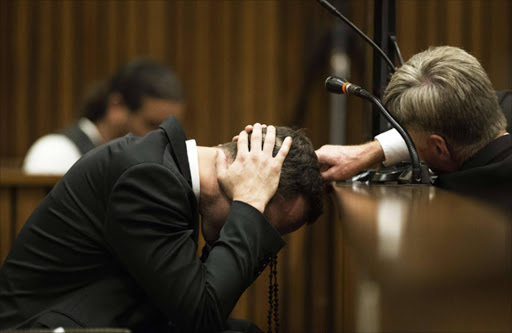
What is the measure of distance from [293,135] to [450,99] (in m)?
0.44

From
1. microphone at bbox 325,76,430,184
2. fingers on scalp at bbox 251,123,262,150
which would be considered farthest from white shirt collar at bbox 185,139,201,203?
microphone at bbox 325,76,430,184

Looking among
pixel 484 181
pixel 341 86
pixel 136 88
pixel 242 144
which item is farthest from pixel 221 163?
pixel 136 88

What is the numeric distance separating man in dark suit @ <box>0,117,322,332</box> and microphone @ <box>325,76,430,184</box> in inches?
10.3

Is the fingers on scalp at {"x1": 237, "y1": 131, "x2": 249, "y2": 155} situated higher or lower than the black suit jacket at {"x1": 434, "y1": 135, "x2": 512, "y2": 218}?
higher

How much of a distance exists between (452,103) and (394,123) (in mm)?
166

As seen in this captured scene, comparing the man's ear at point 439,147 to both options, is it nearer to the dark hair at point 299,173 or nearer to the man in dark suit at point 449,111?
the man in dark suit at point 449,111

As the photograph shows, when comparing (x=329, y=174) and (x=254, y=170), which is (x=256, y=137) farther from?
(x=329, y=174)

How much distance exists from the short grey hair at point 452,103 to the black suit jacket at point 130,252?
57 centimetres

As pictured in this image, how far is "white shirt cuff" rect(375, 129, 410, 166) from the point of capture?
1.54m

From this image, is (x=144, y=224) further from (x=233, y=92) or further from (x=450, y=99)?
(x=233, y=92)

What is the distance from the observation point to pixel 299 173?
1.15 metres

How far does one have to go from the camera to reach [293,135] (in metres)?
1.20

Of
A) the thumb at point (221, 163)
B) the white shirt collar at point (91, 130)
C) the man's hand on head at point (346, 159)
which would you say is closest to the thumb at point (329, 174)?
the man's hand on head at point (346, 159)

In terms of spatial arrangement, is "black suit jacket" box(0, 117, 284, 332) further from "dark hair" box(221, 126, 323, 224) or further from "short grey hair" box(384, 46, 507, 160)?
"short grey hair" box(384, 46, 507, 160)
